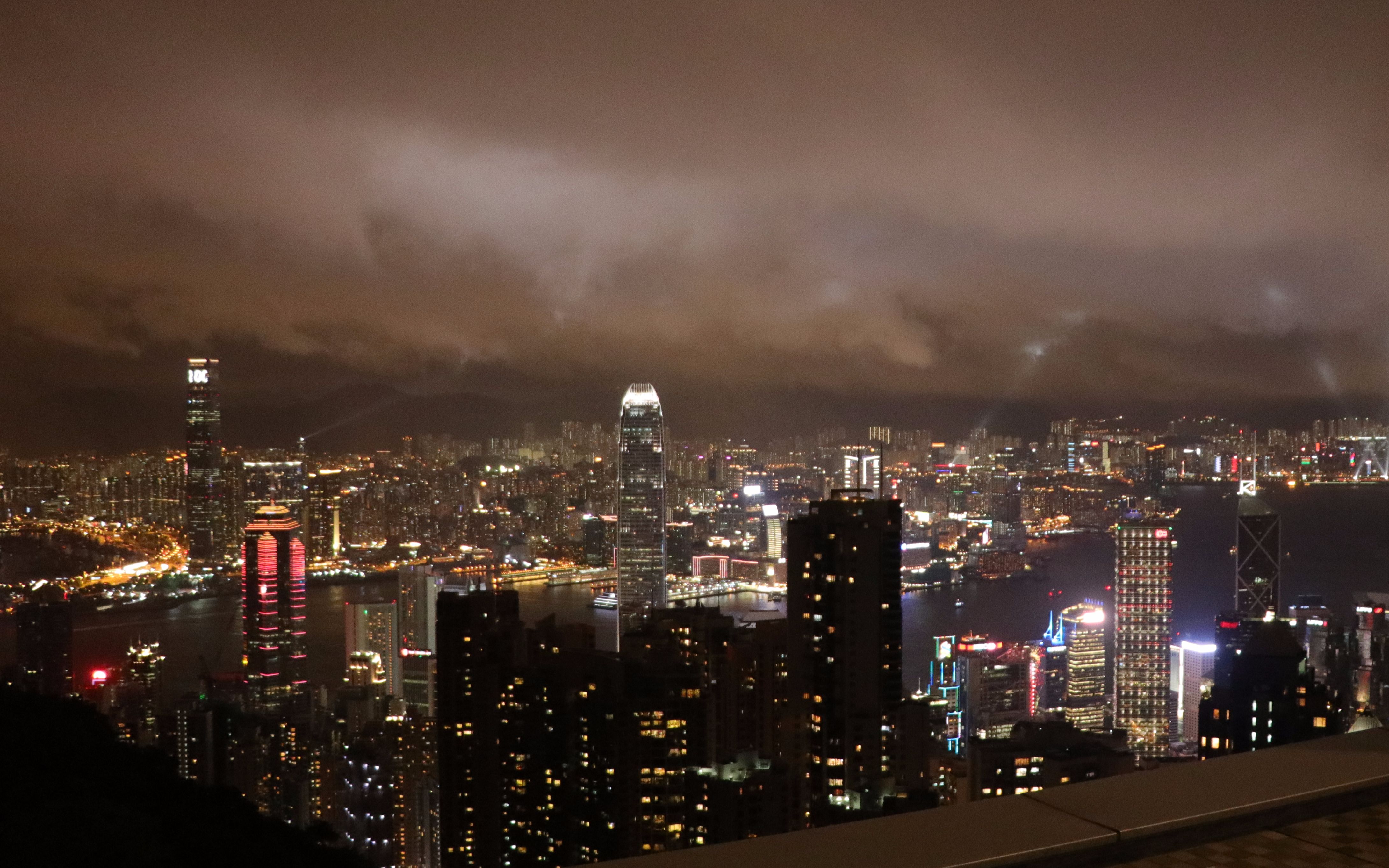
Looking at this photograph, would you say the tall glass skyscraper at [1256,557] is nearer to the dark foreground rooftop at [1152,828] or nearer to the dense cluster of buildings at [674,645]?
the dense cluster of buildings at [674,645]

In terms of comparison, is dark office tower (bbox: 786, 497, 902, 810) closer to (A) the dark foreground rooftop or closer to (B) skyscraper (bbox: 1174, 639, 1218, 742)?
(B) skyscraper (bbox: 1174, 639, 1218, 742)

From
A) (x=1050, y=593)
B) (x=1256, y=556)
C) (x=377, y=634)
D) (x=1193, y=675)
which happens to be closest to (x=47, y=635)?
(x=377, y=634)

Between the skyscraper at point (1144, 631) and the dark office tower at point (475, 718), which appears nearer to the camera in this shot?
the dark office tower at point (475, 718)

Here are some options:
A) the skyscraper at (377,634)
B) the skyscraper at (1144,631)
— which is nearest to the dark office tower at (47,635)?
the skyscraper at (377,634)

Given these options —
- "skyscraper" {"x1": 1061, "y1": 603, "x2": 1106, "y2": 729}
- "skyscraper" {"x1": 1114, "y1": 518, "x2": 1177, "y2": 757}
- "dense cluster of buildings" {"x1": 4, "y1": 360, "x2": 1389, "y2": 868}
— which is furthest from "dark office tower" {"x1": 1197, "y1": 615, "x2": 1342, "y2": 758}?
"skyscraper" {"x1": 1061, "y1": 603, "x2": 1106, "y2": 729}

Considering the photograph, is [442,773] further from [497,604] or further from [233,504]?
[233,504]

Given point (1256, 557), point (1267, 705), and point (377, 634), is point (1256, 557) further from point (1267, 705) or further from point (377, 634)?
point (377, 634)

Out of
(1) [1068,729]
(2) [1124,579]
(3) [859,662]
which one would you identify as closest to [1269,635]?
(1) [1068,729]
